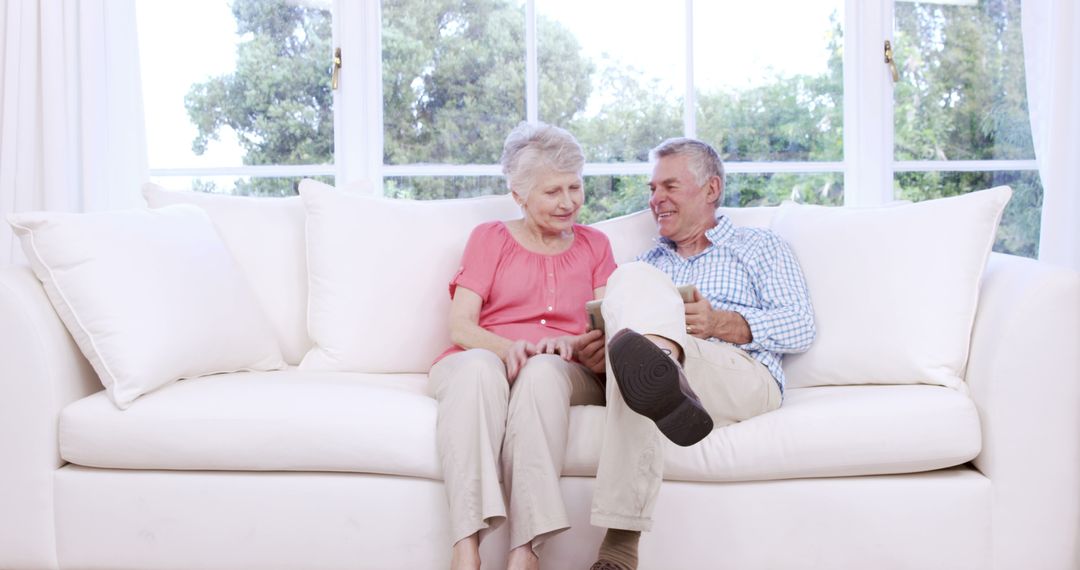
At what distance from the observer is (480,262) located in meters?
2.55

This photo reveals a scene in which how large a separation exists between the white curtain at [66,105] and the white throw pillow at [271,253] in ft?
2.57

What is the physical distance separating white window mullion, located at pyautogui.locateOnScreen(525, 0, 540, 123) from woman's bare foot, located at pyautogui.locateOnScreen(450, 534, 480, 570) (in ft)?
6.51

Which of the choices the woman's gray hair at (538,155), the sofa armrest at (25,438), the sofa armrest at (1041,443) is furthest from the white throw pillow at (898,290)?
the sofa armrest at (25,438)

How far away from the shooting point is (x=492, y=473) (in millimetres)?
2014

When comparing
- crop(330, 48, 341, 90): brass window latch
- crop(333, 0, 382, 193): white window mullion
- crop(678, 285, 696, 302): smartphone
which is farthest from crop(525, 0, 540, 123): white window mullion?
crop(678, 285, 696, 302): smartphone

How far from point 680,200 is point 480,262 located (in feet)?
1.82

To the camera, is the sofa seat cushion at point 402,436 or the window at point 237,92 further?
the window at point 237,92

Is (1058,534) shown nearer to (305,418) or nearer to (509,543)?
(509,543)

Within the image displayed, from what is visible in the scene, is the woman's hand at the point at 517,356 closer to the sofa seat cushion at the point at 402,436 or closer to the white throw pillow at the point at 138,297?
the sofa seat cushion at the point at 402,436

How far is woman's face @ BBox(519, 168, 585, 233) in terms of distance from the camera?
8.39ft

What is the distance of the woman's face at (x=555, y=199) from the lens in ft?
8.39

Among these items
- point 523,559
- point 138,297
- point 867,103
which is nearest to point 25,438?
point 138,297

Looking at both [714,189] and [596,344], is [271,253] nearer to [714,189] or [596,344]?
[596,344]

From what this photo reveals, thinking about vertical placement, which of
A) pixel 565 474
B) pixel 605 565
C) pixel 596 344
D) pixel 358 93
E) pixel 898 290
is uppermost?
pixel 358 93
